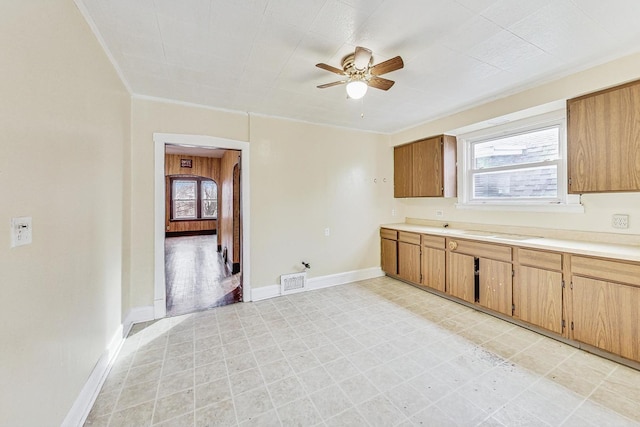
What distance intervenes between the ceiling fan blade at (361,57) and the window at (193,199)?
9105mm

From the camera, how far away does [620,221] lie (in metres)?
2.43

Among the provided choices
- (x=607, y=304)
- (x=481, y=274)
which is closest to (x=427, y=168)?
(x=481, y=274)

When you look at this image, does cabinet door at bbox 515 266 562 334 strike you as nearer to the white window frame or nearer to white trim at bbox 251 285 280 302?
the white window frame

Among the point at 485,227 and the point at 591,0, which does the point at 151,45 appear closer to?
the point at 591,0

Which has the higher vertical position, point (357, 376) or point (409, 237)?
point (409, 237)

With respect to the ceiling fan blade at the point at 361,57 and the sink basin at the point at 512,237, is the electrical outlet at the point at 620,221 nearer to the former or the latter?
the sink basin at the point at 512,237

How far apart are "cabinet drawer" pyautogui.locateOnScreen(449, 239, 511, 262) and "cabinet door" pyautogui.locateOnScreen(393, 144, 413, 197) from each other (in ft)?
4.25

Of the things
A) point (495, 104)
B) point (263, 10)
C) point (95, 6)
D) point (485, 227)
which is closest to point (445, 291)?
point (485, 227)

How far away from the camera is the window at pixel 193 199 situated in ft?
32.9

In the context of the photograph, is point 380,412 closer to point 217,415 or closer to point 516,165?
point 217,415

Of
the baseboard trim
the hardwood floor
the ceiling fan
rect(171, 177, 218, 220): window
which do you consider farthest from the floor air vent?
rect(171, 177, 218, 220): window

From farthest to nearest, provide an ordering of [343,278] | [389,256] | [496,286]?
1. [389,256]
2. [343,278]
3. [496,286]

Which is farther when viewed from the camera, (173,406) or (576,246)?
(576,246)

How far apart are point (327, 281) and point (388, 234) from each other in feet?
4.33
